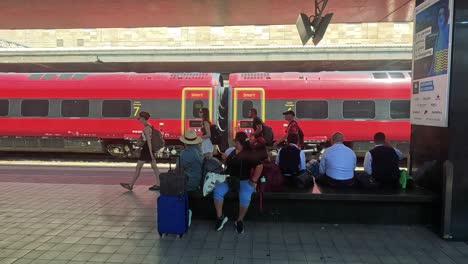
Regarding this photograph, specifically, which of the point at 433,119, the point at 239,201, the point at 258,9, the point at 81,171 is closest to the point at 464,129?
the point at 433,119

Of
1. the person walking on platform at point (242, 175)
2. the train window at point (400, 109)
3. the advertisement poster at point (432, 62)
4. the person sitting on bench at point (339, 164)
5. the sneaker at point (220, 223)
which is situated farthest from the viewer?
the train window at point (400, 109)

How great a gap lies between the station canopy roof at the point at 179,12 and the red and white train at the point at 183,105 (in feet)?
12.6

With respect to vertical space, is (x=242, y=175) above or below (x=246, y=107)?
below

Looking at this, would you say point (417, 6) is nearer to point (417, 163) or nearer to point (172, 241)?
point (417, 163)

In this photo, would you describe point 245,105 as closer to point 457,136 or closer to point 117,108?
point 117,108

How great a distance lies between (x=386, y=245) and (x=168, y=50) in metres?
18.9

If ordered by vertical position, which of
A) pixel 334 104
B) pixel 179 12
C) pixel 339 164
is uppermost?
pixel 179 12

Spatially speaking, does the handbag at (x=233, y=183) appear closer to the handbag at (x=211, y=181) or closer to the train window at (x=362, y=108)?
the handbag at (x=211, y=181)

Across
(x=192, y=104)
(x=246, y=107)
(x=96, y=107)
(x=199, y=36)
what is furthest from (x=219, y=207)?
(x=199, y=36)

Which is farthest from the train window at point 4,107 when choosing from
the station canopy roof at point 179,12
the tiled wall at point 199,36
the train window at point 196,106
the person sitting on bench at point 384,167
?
the tiled wall at point 199,36

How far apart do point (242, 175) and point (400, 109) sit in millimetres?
9708

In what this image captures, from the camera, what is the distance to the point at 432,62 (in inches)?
215

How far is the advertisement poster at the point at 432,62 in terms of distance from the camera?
5105mm

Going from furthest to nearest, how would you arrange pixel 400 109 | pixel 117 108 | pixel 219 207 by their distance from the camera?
pixel 117 108 < pixel 400 109 < pixel 219 207
